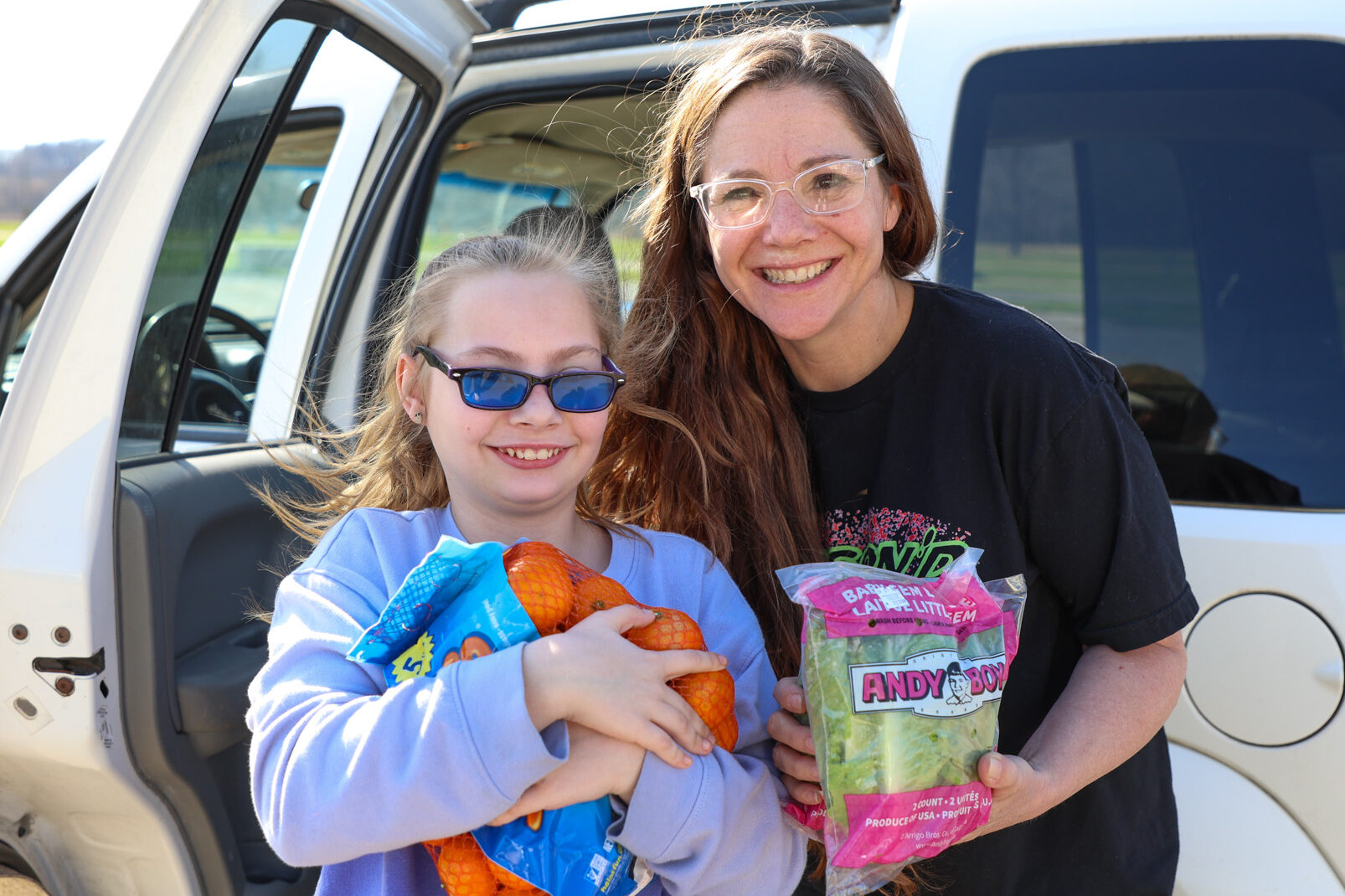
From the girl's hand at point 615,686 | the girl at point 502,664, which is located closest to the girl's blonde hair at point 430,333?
the girl at point 502,664

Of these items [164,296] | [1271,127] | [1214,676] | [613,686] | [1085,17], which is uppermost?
[1085,17]

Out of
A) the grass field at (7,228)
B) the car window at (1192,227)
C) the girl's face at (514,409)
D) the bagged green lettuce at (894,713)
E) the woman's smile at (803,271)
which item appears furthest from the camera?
the grass field at (7,228)

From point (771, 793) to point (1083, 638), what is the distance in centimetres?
58

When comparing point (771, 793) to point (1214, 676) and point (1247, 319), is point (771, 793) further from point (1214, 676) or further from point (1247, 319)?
point (1247, 319)

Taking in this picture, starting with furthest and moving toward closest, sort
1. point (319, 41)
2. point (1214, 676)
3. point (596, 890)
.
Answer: point (319, 41) < point (1214, 676) < point (596, 890)

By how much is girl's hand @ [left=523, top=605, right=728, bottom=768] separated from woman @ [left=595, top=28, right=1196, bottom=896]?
19.3 inches

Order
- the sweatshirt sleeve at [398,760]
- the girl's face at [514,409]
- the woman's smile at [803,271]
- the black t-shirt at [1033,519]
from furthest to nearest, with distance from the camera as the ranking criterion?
the woman's smile at [803,271]
the black t-shirt at [1033,519]
the girl's face at [514,409]
the sweatshirt sleeve at [398,760]

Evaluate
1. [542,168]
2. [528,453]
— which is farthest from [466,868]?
[542,168]

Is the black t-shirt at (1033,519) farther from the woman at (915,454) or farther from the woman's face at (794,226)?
the woman's face at (794,226)

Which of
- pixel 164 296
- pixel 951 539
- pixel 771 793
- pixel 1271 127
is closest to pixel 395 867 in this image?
pixel 771 793

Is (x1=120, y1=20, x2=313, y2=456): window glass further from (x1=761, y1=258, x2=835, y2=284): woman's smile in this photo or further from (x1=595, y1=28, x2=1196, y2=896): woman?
(x1=761, y1=258, x2=835, y2=284): woman's smile

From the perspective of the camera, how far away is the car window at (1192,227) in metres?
1.74

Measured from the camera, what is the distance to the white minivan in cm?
159

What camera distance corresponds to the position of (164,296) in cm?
174
